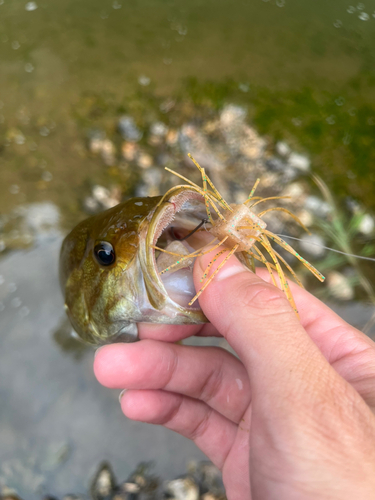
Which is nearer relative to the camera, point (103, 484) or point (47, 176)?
point (103, 484)

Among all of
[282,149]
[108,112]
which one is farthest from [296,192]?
[108,112]

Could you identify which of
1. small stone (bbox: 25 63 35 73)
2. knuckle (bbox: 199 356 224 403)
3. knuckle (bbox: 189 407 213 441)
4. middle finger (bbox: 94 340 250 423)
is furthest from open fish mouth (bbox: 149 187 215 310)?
small stone (bbox: 25 63 35 73)

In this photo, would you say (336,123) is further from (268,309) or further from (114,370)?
(114,370)

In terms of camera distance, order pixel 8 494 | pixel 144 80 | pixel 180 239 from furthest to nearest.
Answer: pixel 144 80 < pixel 8 494 < pixel 180 239

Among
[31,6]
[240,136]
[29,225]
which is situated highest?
[31,6]

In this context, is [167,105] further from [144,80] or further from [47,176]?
[47,176]

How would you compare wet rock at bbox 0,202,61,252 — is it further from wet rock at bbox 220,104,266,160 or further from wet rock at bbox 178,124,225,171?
wet rock at bbox 220,104,266,160

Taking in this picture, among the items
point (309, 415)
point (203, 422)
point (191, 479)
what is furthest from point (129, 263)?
point (191, 479)
